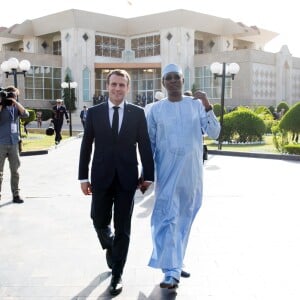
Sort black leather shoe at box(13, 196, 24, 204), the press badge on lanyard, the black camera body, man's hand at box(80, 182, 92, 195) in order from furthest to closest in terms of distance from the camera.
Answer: black leather shoe at box(13, 196, 24, 204)
the press badge on lanyard
the black camera body
man's hand at box(80, 182, 92, 195)

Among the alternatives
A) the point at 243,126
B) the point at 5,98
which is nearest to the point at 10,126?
the point at 5,98

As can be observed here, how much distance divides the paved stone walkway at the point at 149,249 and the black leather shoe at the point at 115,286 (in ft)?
0.16

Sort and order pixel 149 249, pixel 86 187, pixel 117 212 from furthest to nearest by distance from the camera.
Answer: pixel 149 249
pixel 86 187
pixel 117 212

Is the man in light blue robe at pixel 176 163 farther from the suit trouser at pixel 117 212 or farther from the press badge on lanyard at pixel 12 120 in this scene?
the press badge on lanyard at pixel 12 120

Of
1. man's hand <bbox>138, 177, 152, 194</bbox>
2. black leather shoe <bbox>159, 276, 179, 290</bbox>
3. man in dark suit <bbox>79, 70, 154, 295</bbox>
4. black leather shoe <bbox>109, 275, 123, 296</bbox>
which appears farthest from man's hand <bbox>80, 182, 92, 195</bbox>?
black leather shoe <bbox>159, 276, 179, 290</bbox>

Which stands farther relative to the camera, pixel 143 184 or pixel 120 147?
pixel 143 184

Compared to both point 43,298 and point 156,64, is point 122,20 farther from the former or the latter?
point 43,298

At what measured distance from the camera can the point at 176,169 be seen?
3.64 m

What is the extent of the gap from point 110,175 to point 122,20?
4220 centimetres

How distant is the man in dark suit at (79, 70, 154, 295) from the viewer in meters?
3.53

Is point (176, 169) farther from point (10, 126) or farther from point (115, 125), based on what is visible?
A: point (10, 126)

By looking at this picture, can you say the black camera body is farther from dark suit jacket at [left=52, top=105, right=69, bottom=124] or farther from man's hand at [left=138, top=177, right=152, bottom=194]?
dark suit jacket at [left=52, top=105, right=69, bottom=124]

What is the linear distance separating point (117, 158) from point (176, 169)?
46cm

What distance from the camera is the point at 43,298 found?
3395 mm
